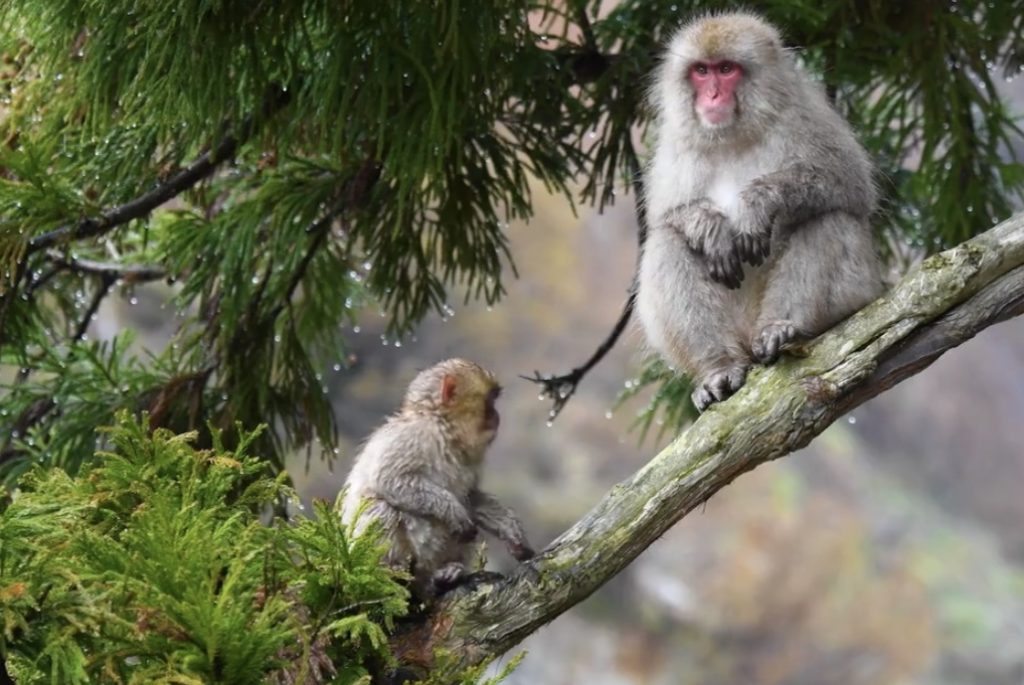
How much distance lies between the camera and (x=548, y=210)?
11672mm

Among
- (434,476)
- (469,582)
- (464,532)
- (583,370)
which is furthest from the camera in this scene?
(583,370)

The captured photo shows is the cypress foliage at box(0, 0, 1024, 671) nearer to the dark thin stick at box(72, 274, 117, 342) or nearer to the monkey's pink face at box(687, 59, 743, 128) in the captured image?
the dark thin stick at box(72, 274, 117, 342)

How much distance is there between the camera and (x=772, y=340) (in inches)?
106

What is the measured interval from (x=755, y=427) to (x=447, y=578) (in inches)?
25.2

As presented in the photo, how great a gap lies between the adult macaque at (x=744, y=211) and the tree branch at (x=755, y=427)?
0.64 feet

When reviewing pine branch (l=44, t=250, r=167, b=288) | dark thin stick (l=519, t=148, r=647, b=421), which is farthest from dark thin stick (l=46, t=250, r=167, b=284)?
dark thin stick (l=519, t=148, r=647, b=421)

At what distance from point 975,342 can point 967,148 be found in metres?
8.49

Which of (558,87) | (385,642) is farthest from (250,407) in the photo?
(385,642)

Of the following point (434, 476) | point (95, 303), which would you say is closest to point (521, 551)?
point (434, 476)

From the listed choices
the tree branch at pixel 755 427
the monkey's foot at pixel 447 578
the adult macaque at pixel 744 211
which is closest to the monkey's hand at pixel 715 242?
the adult macaque at pixel 744 211

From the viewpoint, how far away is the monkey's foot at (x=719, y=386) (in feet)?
9.13

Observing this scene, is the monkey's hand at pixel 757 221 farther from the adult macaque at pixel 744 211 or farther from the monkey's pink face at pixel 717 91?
the monkey's pink face at pixel 717 91

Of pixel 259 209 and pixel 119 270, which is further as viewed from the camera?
pixel 119 270

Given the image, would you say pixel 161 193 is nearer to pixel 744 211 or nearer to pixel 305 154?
pixel 305 154
